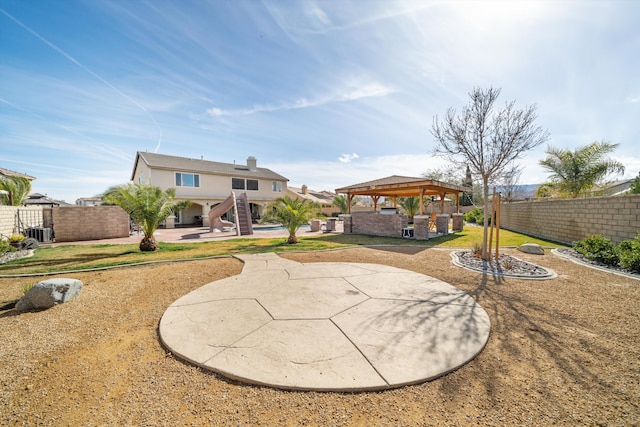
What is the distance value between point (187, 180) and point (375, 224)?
19381mm

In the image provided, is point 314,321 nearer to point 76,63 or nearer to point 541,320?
point 541,320

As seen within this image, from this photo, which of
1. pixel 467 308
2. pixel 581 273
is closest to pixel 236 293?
pixel 467 308

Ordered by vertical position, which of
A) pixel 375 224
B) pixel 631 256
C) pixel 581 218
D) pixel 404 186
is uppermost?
pixel 404 186

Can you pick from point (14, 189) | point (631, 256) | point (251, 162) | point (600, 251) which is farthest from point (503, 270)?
point (251, 162)

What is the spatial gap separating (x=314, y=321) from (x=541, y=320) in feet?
11.3

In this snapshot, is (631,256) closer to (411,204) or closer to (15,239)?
(411,204)

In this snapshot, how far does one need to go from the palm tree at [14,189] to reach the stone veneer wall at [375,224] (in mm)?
20937

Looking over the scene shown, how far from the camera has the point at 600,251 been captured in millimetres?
6758

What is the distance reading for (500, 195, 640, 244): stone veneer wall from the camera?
742 cm

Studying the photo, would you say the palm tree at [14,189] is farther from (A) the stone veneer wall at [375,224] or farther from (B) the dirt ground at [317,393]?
(A) the stone veneer wall at [375,224]

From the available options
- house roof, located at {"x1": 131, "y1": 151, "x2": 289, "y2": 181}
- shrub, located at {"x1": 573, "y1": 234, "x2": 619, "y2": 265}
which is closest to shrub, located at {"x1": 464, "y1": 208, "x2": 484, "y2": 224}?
shrub, located at {"x1": 573, "y1": 234, "x2": 619, "y2": 265}

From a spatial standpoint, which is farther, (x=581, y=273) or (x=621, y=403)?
(x=581, y=273)

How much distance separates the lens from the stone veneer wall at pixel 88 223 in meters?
13.1

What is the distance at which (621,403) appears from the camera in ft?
6.54
